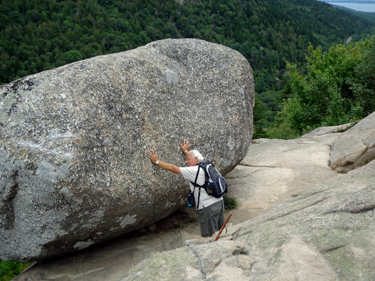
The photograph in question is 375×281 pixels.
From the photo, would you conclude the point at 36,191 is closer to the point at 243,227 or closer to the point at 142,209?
the point at 142,209

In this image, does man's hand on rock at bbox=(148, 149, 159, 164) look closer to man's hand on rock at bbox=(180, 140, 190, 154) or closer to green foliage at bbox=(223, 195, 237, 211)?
man's hand on rock at bbox=(180, 140, 190, 154)

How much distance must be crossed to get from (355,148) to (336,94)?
11.2m

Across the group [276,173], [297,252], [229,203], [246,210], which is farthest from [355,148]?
[297,252]

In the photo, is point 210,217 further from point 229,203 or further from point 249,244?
point 229,203

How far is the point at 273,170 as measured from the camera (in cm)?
1087

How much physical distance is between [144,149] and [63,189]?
1795 millimetres

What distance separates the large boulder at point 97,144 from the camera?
18.9ft

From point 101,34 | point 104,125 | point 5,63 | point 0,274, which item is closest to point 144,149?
point 104,125

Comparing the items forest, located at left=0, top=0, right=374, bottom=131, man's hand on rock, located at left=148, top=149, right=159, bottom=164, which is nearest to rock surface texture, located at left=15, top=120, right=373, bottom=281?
man's hand on rock, located at left=148, top=149, right=159, bottom=164

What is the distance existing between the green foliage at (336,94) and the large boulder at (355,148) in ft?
26.7

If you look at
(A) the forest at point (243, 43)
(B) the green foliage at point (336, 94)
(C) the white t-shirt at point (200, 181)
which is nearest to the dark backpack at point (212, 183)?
(C) the white t-shirt at point (200, 181)

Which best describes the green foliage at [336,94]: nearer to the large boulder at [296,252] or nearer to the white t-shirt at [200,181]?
the white t-shirt at [200,181]

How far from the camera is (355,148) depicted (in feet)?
33.3

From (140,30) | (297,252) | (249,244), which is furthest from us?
(140,30)
